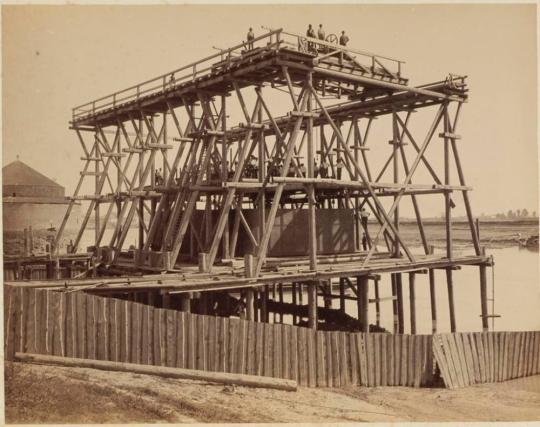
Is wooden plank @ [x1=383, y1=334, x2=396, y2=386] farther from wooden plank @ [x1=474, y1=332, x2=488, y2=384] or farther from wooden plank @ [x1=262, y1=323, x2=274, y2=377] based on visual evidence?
wooden plank @ [x1=262, y1=323, x2=274, y2=377]

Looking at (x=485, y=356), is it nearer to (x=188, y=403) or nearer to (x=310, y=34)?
(x=188, y=403)

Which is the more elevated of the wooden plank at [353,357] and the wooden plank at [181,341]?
the wooden plank at [181,341]

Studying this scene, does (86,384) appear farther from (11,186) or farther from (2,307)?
(11,186)

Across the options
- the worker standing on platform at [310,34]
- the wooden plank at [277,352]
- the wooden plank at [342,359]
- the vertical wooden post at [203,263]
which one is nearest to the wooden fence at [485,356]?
the wooden plank at [342,359]

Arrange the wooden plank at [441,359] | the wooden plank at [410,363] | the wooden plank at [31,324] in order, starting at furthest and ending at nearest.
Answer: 1. the wooden plank at [441,359]
2. the wooden plank at [410,363]
3. the wooden plank at [31,324]

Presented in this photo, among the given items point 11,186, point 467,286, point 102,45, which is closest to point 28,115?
point 102,45

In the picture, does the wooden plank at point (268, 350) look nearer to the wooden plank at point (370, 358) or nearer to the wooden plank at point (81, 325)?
the wooden plank at point (370, 358)
